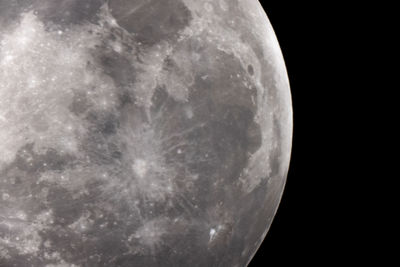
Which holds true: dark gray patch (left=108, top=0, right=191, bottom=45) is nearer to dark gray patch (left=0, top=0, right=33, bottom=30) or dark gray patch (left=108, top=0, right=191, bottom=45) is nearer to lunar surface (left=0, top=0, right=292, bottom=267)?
lunar surface (left=0, top=0, right=292, bottom=267)

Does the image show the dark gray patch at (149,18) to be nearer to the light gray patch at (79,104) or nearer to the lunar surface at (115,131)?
the lunar surface at (115,131)

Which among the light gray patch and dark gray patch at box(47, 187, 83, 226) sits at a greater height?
the light gray patch

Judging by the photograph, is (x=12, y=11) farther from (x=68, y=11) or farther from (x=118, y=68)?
(x=118, y=68)

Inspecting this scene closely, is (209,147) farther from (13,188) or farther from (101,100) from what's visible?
(13,188)

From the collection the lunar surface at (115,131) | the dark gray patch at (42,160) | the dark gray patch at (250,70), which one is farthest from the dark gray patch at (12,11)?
the dark gray patch at (250,70)

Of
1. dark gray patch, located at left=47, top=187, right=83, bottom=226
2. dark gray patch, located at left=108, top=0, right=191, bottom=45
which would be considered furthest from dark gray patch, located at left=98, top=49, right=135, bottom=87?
dark gray patch, located at left=47, top=187, right=83, bottom=226

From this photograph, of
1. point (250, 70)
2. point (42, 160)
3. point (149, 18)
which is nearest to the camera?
point (42, 160)

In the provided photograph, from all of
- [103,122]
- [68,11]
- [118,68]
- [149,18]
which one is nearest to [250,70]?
[149,18]

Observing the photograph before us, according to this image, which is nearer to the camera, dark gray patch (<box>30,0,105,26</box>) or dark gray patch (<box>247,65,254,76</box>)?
dark gray patch (<box>30,0,105,26</box>)
